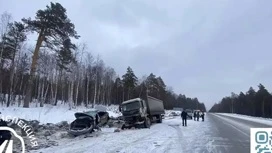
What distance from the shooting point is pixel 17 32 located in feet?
116

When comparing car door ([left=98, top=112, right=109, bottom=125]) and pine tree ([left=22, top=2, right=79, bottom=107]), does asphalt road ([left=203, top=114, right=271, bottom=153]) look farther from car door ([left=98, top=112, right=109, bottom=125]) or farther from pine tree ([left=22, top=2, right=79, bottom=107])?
pine tree ([left=22, top=2, right=79, bottom=107])

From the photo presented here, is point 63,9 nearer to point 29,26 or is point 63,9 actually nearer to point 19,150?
point 29,26

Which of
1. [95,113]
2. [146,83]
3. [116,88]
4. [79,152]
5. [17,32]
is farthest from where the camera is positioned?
[146,83]

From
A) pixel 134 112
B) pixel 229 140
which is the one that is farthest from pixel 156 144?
pixel 134 112

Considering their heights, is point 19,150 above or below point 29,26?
below

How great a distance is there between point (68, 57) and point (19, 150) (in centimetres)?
2113

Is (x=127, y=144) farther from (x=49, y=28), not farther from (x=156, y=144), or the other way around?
(x=49, y=28)

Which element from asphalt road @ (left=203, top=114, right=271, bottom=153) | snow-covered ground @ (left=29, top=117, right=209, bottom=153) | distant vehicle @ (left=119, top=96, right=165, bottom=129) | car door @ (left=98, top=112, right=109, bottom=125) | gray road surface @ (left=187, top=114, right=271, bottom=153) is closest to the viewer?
snow-covered ground @ (left=29, top=117, right=209, bottom=153)

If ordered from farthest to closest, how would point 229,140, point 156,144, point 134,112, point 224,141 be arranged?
1. point 134,112
2. point 229,140
3. point 224,141
4. point 156,144

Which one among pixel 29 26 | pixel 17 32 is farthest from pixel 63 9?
pixel 17 32

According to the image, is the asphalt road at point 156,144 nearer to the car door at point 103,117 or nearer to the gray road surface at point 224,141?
the gray road surface at point 224,141

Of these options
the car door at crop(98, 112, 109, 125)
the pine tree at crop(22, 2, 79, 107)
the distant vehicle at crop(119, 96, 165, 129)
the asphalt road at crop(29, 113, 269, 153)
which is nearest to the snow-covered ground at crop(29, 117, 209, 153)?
the asphalt road at crop(29, 113, 269, 153)

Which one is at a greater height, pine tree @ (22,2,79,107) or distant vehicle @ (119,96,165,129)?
pine tree @ (22,2,79,107)

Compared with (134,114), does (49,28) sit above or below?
above
